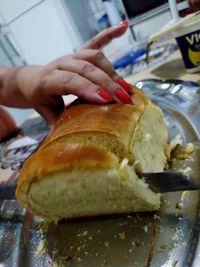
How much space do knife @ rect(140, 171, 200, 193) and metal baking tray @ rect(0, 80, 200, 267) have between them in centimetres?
5

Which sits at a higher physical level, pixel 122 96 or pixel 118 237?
pixel 122 96

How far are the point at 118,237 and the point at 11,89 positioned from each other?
0.70 m

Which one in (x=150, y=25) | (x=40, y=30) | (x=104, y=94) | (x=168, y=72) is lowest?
(x=150, y=25)

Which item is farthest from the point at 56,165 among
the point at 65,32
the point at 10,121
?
the point at 65,32

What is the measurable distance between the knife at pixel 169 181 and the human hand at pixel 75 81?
0.62ft

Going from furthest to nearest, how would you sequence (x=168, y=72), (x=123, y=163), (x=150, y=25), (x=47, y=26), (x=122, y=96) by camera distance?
(x=47, y=26) < (x=150, y=25) < (x=168, y=72) < (x=122, y=96) < (x=123, y=163)

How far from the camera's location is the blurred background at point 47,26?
2.84 metres

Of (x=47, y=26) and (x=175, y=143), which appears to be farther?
(x=47, y=26)

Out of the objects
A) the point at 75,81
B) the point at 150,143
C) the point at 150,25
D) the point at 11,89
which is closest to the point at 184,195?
the point at 150,143

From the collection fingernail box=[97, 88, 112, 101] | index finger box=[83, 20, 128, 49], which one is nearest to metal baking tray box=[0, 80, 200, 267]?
fingernail box=[97, 88, 112, 101]

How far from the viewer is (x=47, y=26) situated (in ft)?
9.85

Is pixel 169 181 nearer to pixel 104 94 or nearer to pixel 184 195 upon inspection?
pixel 184 195

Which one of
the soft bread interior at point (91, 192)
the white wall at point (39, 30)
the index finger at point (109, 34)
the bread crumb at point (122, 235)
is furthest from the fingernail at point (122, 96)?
the white wall at point (39, 30)

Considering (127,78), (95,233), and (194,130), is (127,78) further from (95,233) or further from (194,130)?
(95,233)
